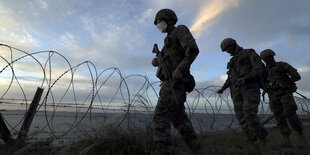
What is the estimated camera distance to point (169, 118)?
2646mm

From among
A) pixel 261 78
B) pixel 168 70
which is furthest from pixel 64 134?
pixel 261 78

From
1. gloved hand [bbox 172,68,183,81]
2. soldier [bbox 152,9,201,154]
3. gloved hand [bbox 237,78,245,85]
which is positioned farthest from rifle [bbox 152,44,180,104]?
gloved hand [bbox 237,78,245,85]

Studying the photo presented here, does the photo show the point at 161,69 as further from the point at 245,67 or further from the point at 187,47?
the point at 245,67

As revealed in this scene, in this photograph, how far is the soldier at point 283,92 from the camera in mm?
4727

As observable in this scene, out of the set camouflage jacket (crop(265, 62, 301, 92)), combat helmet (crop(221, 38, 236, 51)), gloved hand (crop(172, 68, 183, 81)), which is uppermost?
combat helmet (crop(221, 38, 236, 51))

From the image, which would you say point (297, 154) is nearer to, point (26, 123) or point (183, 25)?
point (183, 25)

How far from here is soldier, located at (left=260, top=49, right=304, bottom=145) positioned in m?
4.73

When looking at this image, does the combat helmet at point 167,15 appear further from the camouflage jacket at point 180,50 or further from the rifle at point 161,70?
the rifle at point 161,70

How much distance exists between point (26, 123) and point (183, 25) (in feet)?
9.35

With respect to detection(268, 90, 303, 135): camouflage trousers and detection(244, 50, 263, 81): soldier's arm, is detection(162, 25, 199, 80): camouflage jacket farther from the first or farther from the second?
detection(268, 90, 303, 135): camouflage trousers

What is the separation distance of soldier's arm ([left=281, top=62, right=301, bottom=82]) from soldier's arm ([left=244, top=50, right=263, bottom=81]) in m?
1.41

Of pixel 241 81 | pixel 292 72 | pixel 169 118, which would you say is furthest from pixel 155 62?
pixel 292 72

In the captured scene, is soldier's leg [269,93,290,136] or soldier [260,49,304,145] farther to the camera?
soldier's leg [269,93,290,136]

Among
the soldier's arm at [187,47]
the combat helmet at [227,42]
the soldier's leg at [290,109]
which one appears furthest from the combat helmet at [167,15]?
the soldier's leg at [290,109]
